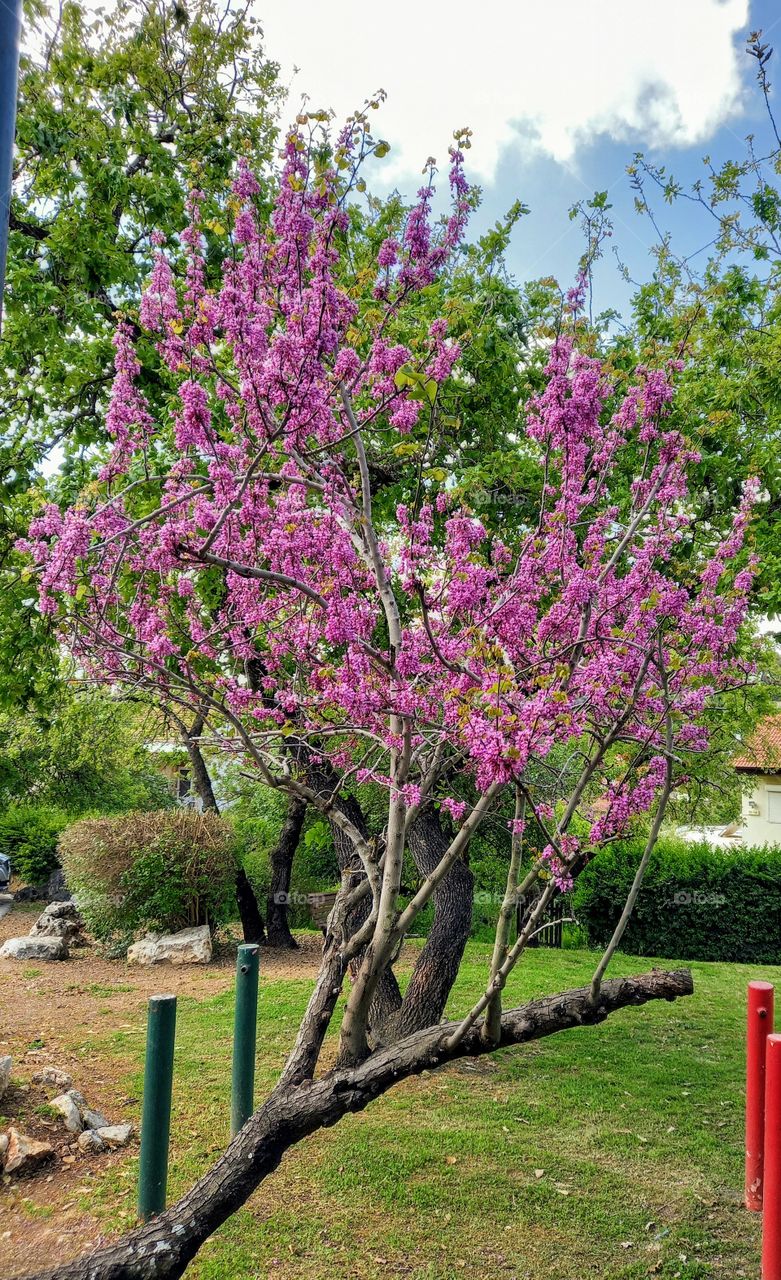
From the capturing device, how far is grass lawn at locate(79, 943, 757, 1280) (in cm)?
402

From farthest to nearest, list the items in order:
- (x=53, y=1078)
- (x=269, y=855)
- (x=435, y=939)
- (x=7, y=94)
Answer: (x=269, y=855) < (x=435, y=939) < (x=53, y=1078) < (x=7, y=94)

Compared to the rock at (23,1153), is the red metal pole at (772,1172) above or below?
above

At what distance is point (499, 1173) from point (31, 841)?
15407 millimetres

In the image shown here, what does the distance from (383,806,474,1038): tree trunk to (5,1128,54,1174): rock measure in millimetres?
2913

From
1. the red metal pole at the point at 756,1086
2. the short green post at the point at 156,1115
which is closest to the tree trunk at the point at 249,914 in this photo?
the short green post at the point at 156,1115

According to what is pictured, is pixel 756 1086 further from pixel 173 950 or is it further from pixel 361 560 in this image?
pixel 173 950

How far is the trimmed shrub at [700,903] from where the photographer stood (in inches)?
573

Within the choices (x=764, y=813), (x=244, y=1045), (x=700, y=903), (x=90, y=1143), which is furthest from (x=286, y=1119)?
(x=764, y=813)

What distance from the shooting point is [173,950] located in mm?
11477

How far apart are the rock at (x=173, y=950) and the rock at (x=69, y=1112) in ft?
19.2

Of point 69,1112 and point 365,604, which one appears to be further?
point 69,1112

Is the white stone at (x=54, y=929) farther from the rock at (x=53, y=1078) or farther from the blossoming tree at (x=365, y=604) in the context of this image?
the blossoming tree at (x=365, y=604)

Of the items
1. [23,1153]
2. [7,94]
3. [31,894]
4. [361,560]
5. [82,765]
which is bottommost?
[31,894]

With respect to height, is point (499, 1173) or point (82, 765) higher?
point (82, 765)
